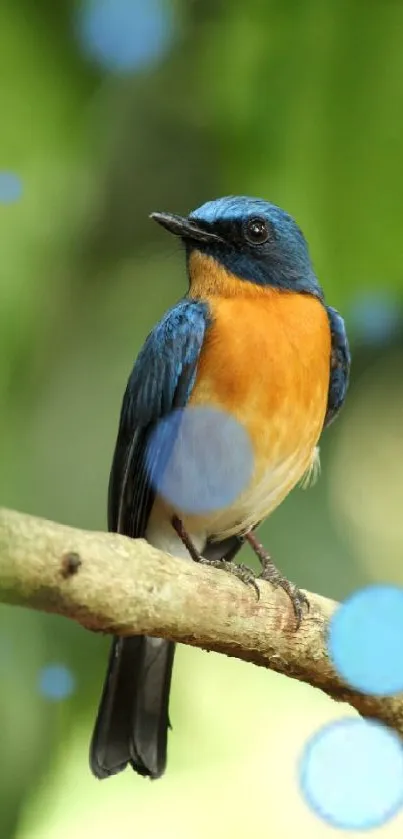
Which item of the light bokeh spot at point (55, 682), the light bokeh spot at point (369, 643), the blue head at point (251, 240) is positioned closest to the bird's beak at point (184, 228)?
the blue head at point (251, 240)

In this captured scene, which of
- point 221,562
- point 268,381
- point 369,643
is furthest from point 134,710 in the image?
point 268,381

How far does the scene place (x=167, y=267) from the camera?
1816mm

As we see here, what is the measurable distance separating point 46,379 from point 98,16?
572mm

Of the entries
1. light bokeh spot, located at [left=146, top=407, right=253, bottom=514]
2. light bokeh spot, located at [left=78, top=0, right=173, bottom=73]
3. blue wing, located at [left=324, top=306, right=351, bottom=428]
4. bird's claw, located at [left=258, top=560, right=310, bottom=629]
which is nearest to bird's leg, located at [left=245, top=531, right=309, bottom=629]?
bird's claw, located at [left=258, top=560, right=310, bottom=629]

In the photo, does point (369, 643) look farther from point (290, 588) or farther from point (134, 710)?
point (134, 710)

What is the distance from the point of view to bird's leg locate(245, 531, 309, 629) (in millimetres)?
1254

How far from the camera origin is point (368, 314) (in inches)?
63.9

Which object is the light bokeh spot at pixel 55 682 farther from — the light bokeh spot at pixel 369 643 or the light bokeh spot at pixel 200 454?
the light bokeh spot at pixel 369 643

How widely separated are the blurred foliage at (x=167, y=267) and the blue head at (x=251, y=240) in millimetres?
36

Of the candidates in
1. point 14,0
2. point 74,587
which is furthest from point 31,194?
point 74,587

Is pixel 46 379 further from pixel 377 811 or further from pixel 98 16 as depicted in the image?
pixel 377 811

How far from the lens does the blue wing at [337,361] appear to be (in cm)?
157

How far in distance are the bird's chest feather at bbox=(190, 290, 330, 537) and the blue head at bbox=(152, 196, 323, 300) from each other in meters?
0.04

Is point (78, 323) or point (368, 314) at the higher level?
point (368, 314)
